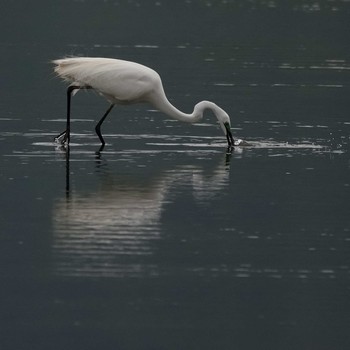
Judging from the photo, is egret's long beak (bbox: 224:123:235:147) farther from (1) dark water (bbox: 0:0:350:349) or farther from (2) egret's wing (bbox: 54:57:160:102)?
(2) egret's wing (bbox: 54:57:160:102)

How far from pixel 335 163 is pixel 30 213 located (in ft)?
19.8

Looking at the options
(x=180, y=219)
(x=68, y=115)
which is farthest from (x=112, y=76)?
(x=180, y=219)

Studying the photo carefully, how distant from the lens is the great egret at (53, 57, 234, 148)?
75.9ft

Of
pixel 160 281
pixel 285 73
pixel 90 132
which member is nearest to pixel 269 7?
pixel 285 73

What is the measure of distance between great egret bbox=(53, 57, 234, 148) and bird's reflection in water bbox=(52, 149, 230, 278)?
2.91 feet

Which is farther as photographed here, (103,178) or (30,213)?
(103,178)

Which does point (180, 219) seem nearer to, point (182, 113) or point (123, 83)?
point (123, 83)

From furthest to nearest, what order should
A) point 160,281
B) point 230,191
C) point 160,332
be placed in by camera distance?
point 230,191 → point 160,281 → point 160,332

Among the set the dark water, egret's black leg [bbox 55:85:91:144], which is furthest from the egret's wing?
the dark water

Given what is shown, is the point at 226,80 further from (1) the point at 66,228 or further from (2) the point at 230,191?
(1) the point at 66,228

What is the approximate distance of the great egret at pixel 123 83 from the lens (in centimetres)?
2314

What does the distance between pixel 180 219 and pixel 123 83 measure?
19.0 feet

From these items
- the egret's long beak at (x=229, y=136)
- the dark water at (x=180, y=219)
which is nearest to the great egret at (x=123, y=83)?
the egret's long beak at (x=229, y=136)

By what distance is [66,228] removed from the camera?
55.6ft
